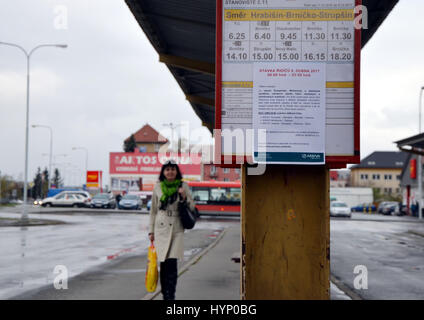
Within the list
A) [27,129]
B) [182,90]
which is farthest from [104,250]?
[27,129]

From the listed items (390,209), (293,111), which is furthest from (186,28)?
(390,209)

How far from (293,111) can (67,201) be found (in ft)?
163

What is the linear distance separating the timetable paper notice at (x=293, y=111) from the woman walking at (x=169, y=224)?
5.32ft

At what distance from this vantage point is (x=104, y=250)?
14664 mm

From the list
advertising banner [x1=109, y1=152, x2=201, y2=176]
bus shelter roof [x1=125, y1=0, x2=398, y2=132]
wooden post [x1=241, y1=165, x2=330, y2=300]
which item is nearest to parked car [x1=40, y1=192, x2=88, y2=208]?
advertising banner [x1=109, y1=152, x2=201, y2=176]

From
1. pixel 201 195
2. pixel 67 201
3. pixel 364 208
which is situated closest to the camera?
pixel 201 195

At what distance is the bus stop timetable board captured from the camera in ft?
16.0

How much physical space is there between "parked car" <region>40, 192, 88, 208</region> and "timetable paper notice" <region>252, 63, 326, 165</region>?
48911 mm

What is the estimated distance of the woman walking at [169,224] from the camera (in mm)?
6102

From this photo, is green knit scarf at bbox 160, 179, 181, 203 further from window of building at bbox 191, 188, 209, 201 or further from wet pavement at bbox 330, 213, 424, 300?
window of building at bbox 191, 188, 209, 201

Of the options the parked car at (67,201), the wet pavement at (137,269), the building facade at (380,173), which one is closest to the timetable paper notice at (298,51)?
the wet pavement at (137,269)

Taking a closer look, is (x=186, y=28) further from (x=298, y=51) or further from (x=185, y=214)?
(x=298, y=51)

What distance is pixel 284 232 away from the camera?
201 inches

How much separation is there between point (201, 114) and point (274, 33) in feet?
49.7
